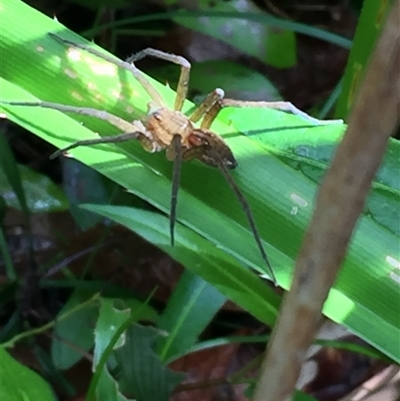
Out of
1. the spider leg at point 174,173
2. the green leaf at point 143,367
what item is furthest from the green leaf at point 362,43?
the green leaf at point 143,367

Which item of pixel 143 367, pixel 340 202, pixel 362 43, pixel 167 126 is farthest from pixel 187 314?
pixel 340 202

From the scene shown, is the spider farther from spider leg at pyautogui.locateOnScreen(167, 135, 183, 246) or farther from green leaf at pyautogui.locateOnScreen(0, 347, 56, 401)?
green leaf at pyautogui.locateOnScreen(0, 347, 56, 401)

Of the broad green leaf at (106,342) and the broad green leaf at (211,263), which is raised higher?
the broad green leaf at (211,263)

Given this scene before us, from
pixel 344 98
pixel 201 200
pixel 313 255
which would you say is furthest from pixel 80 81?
pixel 313 255

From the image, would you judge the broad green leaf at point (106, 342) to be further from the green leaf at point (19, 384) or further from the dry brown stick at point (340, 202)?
the dry brown stick at point (340, 202)

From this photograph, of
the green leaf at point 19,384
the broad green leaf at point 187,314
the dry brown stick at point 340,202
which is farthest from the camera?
the broad green leaf at point 187,314

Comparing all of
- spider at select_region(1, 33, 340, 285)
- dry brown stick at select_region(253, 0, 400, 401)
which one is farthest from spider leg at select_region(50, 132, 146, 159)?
dry brown stick at select_region(253, 0, 400, 401)

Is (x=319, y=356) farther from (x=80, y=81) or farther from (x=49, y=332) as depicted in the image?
(x=80, y=81)
